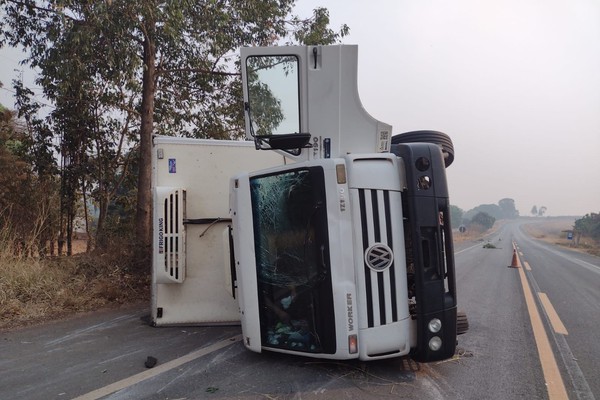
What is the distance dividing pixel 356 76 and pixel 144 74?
7.04 m

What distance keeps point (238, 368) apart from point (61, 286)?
3.88 meters

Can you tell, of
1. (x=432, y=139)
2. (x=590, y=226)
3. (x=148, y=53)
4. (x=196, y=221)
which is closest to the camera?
(x=432, y=139)

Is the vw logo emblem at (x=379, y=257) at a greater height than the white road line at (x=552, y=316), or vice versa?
the vw logo emblem at (x=379, y=257)

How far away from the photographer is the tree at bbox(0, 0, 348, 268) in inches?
282

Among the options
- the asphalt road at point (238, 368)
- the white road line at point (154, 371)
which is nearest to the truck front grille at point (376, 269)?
the asphalt road at point (238, 368)

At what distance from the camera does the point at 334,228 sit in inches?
124

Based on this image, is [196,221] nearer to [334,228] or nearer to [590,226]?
[334,228]

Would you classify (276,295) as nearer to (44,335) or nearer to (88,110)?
(44,335)

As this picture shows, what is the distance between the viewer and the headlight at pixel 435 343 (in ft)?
10.5

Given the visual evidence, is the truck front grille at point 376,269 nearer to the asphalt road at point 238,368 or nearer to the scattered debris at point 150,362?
the asphalt road at point 238,368

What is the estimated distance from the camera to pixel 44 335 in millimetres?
4621

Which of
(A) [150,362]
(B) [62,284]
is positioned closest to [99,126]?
(B) [62,284]

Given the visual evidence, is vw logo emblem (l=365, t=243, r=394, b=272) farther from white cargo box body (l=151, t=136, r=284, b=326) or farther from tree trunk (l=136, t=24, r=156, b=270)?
tree trunk (l=136, t=24, r=156, b=270)

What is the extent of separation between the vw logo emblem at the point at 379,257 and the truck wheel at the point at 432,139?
1635mm
